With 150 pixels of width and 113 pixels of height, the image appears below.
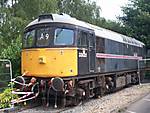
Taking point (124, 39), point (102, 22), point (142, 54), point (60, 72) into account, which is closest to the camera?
point (60, 72)

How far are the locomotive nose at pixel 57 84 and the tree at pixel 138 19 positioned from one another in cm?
2025

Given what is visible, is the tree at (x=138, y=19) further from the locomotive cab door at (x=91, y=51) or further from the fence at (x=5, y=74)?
the fence at (x=5, y=74)

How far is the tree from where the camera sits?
32250 mm

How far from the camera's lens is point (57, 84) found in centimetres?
1286

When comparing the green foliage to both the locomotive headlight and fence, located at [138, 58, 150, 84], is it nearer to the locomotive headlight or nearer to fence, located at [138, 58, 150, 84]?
the locomotive headlight

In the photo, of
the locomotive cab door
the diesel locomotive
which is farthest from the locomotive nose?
the locomotive cab door

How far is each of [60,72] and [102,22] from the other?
26.8 m

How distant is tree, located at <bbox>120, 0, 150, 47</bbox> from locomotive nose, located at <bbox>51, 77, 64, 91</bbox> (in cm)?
2025

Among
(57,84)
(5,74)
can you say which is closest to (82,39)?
(57,84)

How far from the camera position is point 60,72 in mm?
13234

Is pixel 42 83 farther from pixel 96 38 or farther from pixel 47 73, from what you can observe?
pixel 96 38

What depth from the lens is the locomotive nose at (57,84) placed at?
12.8m

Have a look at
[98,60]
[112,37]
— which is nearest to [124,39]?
[112,37]

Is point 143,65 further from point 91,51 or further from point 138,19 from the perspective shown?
point 91,51
